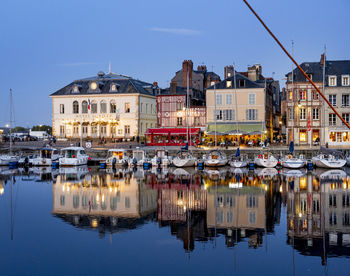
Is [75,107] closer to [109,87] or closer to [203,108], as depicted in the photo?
[109,87]

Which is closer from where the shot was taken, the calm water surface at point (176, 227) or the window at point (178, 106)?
the calm water surface at point (176, 227)

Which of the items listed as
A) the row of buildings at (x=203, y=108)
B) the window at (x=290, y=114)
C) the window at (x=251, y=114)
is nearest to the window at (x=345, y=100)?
the row of buildings at (x=203, y=108)

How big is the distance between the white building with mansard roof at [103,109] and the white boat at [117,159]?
41.2 ft

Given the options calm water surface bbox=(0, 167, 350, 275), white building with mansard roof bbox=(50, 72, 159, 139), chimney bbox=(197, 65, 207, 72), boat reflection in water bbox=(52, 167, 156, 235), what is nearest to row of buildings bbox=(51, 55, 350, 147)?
white building with mansard roof bbox=(50, 72, 159, 139)

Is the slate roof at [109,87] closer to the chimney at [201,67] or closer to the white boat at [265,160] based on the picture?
the chimney at [201,67]

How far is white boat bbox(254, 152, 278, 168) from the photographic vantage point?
42.9 metres

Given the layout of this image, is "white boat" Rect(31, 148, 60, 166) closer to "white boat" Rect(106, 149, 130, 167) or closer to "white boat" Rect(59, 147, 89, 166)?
"white boat" Rect(59, 147, 89, 166)

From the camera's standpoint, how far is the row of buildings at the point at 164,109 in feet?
175

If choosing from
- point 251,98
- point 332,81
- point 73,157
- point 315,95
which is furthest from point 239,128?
point 73,157

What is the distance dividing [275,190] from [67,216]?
13.6 metres

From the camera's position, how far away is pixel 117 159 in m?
45.9

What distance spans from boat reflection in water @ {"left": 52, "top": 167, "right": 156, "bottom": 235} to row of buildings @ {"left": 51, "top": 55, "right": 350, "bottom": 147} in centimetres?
1871

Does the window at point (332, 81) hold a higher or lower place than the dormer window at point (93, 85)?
lower

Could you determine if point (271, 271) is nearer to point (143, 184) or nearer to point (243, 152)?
point (143, 184)
